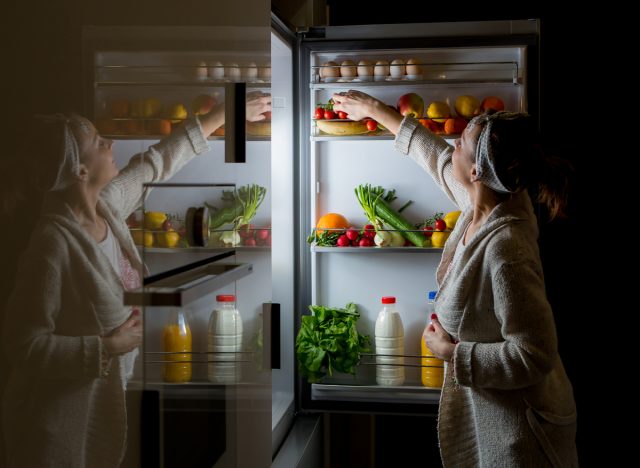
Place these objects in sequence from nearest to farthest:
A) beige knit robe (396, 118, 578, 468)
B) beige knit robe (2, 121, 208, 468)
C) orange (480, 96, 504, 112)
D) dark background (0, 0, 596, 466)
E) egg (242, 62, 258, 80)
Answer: beige knit robe (2, 121, 208, 468) → egg (242, 62, 258, 80) → beige knit robe (396, 118, 578, 468) → orange (480, 96, 504, 112) → dark background (0, 0, 596, 466)

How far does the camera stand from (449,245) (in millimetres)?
2396

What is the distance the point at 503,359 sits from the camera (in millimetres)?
2033

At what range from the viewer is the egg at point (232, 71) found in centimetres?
123

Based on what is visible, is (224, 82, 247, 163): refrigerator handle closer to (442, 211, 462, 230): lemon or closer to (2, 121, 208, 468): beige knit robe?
(2, 121, 208, 468): beige knit robe

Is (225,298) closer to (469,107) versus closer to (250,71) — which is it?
(250,71)

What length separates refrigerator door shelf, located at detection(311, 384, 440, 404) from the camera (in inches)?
112

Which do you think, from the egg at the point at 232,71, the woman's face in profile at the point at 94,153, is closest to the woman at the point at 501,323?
the egg at the point at 232,71

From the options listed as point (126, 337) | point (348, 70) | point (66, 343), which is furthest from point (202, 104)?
point (348, 70)

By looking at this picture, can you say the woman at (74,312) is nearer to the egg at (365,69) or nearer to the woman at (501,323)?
the woman at (501,323)

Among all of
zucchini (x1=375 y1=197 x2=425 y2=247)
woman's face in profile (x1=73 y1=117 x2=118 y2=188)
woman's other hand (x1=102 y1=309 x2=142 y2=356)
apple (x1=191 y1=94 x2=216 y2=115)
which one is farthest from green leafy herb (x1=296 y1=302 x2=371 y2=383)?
woman's face in profile (x1=73 y1=117 x2=118 y2=188)

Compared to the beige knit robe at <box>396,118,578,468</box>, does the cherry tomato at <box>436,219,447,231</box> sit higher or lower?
higher

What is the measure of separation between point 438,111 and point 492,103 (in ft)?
0.62

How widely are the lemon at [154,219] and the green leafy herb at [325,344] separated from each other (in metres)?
1.81

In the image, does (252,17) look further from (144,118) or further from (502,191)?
(502,191)
